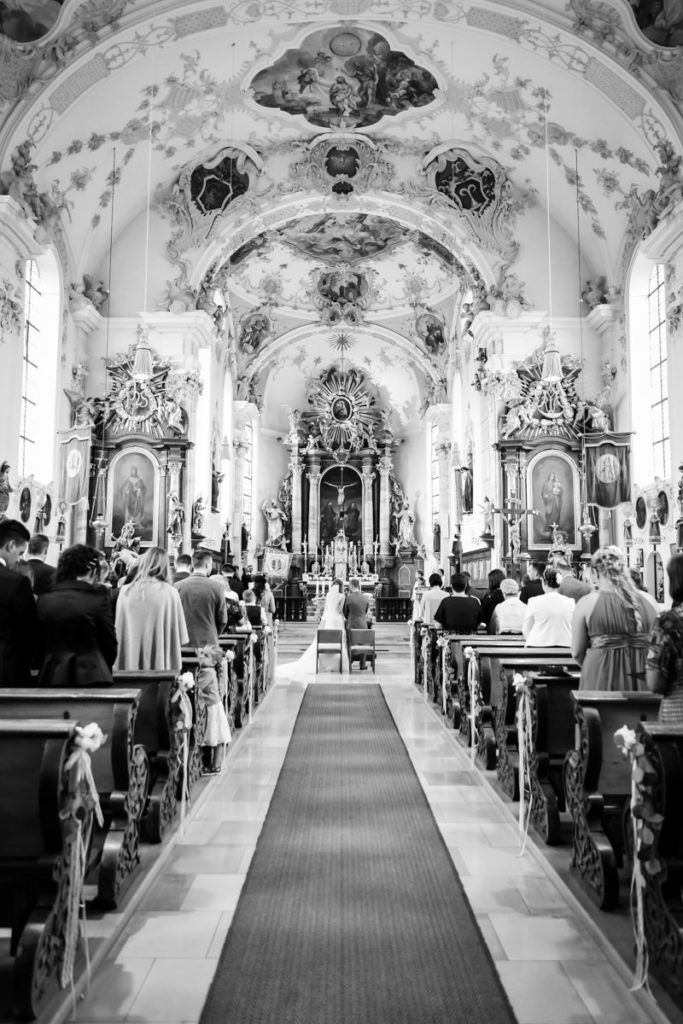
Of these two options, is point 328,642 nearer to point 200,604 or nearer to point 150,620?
point 200,604

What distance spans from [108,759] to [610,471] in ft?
42.5

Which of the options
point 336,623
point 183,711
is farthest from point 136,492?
point 183,711

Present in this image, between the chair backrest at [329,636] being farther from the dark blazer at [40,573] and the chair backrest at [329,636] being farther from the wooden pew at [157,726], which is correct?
the wooden pew at [157,726]

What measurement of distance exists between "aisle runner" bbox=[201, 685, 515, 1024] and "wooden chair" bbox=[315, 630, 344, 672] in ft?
24.9

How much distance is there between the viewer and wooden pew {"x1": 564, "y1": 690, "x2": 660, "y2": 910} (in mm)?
3795

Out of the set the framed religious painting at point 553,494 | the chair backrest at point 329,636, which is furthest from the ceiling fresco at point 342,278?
the chair backrest at point 329,636

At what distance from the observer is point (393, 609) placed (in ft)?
84.4

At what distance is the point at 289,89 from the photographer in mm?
15148

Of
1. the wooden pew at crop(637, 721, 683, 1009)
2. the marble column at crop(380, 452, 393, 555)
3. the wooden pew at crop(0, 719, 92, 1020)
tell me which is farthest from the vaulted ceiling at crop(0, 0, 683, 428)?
the wooden pew at crop(637, 721, 683, 1009)

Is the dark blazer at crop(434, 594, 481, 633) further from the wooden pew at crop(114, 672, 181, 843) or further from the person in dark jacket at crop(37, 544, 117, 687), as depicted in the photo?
the person in dark jacket at crop(37, 544, 117, 687)

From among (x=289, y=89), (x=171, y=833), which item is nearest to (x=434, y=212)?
(x=289, y=89)

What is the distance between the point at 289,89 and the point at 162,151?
276cm

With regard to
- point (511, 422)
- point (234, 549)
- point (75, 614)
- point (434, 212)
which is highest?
point (434, 212)

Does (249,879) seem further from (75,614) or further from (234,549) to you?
(234,549)
